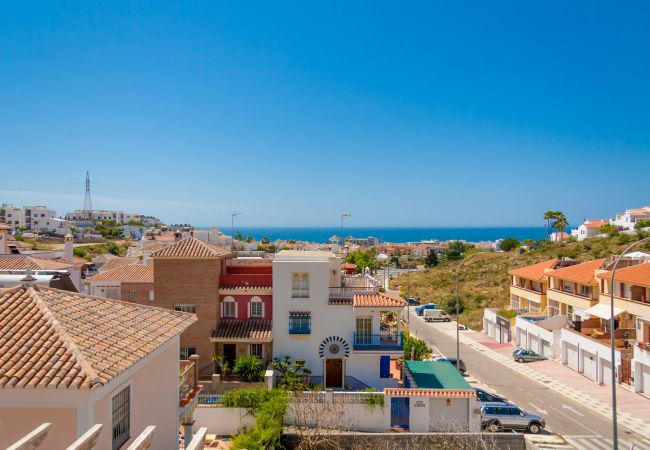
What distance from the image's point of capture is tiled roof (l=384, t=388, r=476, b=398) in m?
23.1

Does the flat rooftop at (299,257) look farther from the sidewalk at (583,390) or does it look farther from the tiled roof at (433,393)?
the sidewalk at (583,390)

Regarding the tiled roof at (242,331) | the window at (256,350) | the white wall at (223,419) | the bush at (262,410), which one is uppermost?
the tiled roof at (242,331)

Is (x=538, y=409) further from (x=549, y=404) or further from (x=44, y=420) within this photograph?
(x=44, y=420)

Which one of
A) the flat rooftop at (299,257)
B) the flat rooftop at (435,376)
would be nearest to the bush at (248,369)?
the flat rooftop at (299,257)

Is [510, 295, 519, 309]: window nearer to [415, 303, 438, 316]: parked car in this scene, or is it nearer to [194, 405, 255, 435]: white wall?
[415, 303, 438, 316]: parked car

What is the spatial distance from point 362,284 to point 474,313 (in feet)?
104

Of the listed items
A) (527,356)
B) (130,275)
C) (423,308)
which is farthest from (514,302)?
(130,275)

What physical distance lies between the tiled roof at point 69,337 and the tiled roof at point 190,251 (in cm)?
1697

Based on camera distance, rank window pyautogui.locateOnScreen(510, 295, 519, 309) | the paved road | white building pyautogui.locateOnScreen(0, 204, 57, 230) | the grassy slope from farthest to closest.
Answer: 1. white building pyautogui.locateOnScreen(0, 204, 57, 230)
2. the grassy slope
3. window pyautogui.locateOnScreen(510, 295, 519, 309)
4. the paved road

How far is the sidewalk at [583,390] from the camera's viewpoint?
2534cm

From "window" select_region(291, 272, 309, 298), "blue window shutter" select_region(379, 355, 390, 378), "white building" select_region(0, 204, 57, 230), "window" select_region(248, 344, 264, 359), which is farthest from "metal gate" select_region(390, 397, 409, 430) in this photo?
"white building" select_region(0, 204, 57, 230)

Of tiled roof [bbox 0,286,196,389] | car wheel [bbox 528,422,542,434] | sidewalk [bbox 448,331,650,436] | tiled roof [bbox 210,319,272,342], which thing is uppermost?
tiled roof [bbox 0,286,196,389]

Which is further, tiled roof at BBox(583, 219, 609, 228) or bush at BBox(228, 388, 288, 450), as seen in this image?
tiled roof at BBox(583, 219, 609, 228)

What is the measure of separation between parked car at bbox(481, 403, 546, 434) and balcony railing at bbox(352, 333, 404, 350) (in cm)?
577
